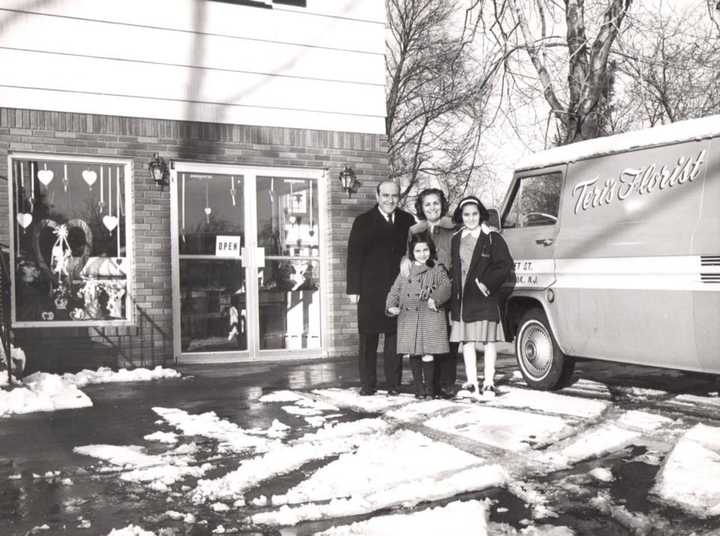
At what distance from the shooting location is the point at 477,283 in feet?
21.6

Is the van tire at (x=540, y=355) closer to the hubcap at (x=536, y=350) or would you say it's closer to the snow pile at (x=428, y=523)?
the hubcap at (x=536, y=350)

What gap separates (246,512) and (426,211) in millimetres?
3694

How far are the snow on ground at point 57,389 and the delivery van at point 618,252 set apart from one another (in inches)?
159

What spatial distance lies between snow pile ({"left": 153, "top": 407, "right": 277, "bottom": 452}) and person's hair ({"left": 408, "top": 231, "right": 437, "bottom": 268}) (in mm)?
2008

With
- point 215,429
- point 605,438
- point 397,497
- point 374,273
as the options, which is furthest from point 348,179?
point 397,497

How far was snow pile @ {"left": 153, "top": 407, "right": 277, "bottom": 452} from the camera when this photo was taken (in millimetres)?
5250

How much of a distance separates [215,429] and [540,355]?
123 inches

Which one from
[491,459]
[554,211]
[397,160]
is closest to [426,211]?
[554,211]

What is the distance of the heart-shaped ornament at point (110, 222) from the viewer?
9.48 metres

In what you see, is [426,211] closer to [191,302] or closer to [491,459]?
[491,459]

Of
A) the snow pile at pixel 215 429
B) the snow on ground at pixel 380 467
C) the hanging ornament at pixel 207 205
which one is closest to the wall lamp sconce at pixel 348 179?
the hanging ornament at pixel 207 205

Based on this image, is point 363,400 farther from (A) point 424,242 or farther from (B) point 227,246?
(B) point 227,246

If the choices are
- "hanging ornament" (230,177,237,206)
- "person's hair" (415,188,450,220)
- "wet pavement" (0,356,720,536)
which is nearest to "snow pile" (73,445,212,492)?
"wet pavement" (0,356,720,536)

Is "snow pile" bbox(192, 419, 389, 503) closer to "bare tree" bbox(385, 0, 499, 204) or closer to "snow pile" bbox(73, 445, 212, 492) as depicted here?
"snow pile" bbox(73, 445, 212, 492)
